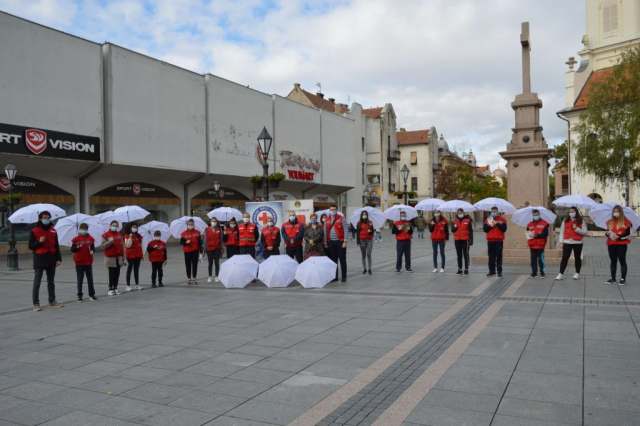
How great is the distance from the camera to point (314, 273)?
1244 centimetres

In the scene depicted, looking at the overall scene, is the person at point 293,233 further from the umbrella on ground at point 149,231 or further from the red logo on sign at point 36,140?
the red logo on sign at point 36,140

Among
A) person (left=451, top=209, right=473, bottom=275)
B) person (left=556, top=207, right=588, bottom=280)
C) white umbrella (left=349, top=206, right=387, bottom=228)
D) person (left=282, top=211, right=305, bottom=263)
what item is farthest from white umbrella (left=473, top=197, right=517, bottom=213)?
person (left=282, top=211, right=305, bottom=263)

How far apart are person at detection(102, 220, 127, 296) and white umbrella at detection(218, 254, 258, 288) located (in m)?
2.38

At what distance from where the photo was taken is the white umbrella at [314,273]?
12461 millimetres

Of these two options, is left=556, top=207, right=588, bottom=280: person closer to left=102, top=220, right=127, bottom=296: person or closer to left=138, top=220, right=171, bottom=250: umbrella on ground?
left=138, top=220, right=171, bottom=250: umbrella on ground

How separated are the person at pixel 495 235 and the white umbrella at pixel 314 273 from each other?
4.28 m

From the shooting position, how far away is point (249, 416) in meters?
4.54

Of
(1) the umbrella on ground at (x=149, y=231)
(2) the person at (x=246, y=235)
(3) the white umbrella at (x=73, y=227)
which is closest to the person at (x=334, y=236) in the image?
(2) the person at (x=246, y=235)

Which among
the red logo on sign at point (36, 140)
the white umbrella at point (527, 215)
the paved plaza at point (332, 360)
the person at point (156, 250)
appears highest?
the red logo on sign at point (36, 140)

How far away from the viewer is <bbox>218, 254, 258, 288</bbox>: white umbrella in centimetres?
1276

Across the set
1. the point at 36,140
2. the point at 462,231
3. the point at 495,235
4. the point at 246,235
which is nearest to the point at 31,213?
the point at 246,235

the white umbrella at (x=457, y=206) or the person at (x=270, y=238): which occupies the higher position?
the white umbrella at (x=457, y=206)

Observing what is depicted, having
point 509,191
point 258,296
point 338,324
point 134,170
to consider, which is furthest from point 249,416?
point 134,170

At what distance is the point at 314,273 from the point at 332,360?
6.21 m
